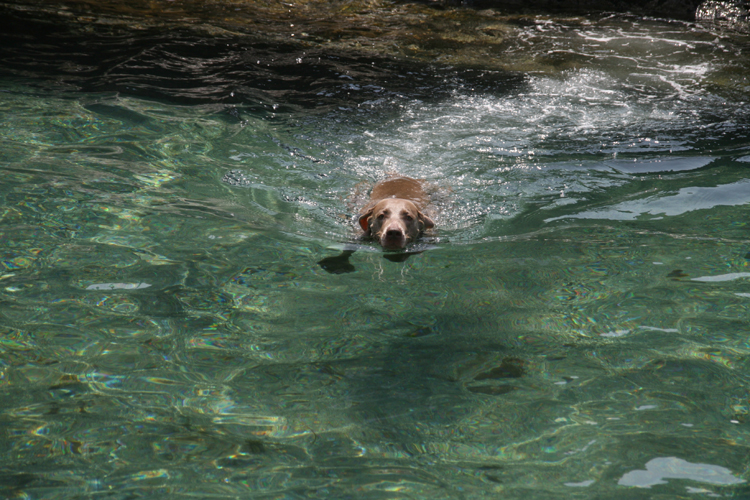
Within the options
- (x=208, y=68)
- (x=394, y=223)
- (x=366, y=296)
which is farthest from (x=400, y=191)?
(x=208, y=68)

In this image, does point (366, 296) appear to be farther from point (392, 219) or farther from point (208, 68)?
point (208, 68)

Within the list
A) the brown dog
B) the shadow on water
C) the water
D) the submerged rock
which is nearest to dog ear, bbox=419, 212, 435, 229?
the brown dog

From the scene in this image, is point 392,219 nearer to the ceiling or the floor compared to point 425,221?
nearer to the ceiling

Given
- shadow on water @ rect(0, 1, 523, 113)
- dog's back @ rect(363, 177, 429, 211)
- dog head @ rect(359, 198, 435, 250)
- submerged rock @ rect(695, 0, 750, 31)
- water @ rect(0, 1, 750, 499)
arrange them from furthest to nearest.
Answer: submerged rock @ rect(695, 0, 750, 31) → shadow on water @ rect(0, 1, 523, 113) → dog's back @ rect(363, 177, 429, 211) → dog head @ rect(359, 198, 435, 250) → water @ rect(0, 1, 750, 499)

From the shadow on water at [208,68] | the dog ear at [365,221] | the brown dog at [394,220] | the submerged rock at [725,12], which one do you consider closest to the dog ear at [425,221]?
the brown dog at [394,220]

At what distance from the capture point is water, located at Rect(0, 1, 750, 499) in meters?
2.92

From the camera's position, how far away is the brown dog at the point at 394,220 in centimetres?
554

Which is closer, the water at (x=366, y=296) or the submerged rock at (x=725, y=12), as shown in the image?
the water at (x=366, y=296)

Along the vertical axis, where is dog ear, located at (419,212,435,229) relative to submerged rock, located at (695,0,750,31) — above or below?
below

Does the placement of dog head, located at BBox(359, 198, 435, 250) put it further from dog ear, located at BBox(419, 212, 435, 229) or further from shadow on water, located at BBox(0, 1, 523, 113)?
shadow on water, located at BBox(0, 1, 523, 113)

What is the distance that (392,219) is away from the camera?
19.2ft

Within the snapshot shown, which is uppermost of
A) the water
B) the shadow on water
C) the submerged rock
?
the submerged rock

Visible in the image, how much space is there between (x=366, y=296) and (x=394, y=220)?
55.4 inches

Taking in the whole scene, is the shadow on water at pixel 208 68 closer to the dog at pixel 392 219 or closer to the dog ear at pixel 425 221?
the dog at pixel 392 219
